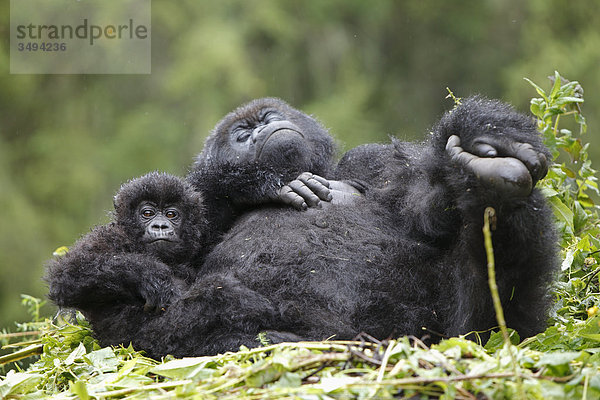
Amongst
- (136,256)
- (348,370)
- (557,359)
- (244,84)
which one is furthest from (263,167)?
(244,84)

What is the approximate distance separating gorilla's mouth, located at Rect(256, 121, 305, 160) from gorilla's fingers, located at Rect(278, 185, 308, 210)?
0.23 meters

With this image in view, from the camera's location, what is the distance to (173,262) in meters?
2.95

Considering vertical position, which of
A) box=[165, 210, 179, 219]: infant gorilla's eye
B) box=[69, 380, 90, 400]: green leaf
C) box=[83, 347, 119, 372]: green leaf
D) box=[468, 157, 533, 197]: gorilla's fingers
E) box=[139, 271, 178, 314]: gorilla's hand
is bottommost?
box=[69, 380, 90, 400]: green leaf

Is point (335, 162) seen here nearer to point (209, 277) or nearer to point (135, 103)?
point (209, 277)

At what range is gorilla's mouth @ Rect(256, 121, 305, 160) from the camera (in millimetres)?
3330

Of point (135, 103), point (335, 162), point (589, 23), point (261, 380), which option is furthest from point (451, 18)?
point (261, 380)

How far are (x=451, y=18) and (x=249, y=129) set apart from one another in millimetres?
6814

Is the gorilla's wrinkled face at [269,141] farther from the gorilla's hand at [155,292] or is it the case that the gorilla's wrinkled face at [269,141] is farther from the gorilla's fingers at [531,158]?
the gorilla's fingers at [531,158]

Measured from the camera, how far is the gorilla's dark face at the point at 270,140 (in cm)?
330

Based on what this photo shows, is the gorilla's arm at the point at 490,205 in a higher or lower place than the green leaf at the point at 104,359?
higher

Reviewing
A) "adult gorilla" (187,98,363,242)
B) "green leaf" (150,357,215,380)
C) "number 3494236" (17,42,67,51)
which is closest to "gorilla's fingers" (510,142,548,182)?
"adult gorilla" (187,98,363,242)

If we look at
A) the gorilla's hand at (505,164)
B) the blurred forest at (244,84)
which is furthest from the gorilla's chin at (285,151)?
the blurred forest at (244,84)

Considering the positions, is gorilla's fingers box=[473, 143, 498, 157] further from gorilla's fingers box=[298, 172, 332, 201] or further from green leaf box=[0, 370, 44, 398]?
green leaf box=[0, 370, 44, 398]

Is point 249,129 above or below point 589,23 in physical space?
below
